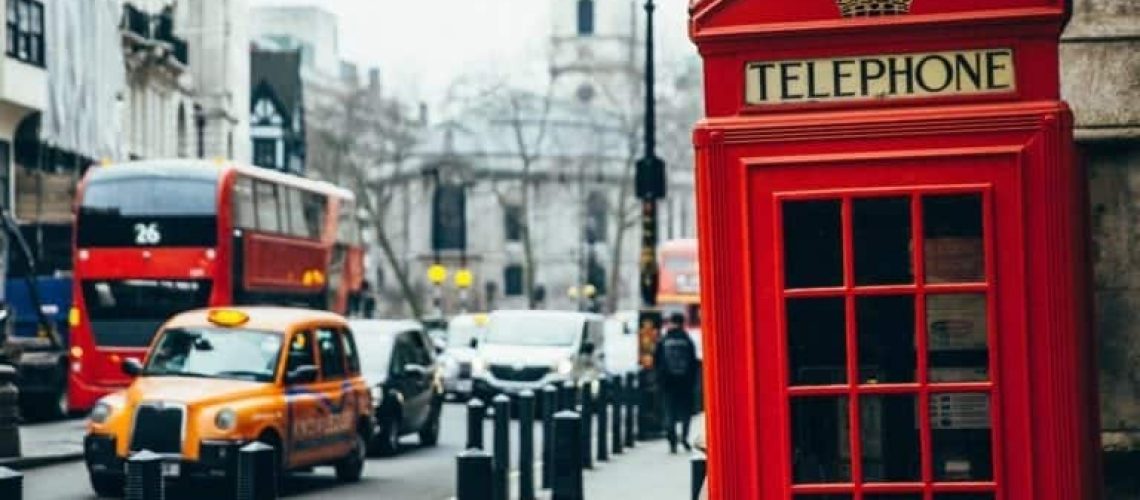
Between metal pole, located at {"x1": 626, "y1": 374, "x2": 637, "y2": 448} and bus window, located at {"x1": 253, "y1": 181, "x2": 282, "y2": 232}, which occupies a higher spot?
bus window, located at {"x1": 253, "y1": 181, "x2": 282, "y2": 232}

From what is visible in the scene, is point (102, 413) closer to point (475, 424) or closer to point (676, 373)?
point (475, 424)

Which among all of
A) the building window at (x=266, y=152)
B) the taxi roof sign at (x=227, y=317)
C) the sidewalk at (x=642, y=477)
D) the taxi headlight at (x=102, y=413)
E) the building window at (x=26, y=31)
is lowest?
the sidewalk at (x=642, y=477)

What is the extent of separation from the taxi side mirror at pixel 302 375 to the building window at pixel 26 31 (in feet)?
67.1

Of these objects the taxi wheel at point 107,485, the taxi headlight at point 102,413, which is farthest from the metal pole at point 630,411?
the taxi headlight at point 102,413

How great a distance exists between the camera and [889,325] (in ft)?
24.0

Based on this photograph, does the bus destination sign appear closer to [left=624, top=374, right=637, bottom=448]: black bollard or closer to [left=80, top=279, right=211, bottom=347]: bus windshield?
[left=624, top=374, right=637, bottom=448]: black bollard

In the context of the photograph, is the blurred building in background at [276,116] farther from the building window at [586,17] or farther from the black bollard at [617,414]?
the black bollard at [617,414]

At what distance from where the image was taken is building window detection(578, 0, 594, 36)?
13638cm

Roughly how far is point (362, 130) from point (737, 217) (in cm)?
7998

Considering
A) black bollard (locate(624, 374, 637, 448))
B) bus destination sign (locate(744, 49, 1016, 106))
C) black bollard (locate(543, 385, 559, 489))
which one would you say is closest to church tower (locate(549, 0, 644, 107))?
black bollard (locate(624, 374, 637, 448))

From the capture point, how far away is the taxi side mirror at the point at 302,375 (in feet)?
58.7

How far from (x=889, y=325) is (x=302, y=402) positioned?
1121 centimetres

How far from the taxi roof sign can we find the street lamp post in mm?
9475

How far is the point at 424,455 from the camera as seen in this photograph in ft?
78.7
